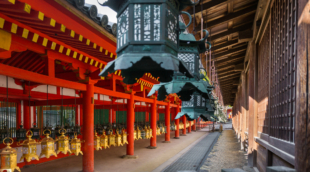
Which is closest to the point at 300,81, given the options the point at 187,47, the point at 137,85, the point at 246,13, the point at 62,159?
the point at 187,47

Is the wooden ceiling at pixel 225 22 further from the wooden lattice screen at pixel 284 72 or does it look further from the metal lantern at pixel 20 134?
the metal lantern at pixel 20 134

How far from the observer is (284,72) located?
130 inches

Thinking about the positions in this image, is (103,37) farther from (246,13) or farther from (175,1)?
(246,13)

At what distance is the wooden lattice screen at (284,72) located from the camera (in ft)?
9.26

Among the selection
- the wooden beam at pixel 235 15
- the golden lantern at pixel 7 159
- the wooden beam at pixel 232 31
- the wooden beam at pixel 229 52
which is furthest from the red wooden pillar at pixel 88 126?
the wooden beam at pixel 229 52

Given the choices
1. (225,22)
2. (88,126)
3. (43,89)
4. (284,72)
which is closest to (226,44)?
(225,22)

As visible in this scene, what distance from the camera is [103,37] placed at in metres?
5.13

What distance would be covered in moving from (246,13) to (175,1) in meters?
5.21

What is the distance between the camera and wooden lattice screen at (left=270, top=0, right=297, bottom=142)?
282cm

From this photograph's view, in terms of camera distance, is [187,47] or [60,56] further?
[60,56]

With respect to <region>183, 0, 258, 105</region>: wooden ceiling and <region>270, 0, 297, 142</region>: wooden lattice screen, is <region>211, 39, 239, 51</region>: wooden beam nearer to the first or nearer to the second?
<region>183, 0, 258, 105</region>: wooden ceiling

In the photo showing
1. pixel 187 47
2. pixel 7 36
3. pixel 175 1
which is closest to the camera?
pixel 175 1

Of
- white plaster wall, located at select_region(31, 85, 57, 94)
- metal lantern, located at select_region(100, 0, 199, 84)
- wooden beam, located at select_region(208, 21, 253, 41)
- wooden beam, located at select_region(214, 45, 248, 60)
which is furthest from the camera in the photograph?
wooden beam, located at select_region(214, 45, 248, 60)

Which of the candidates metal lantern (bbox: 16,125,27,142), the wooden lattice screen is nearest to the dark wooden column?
the wooden lattice screen
